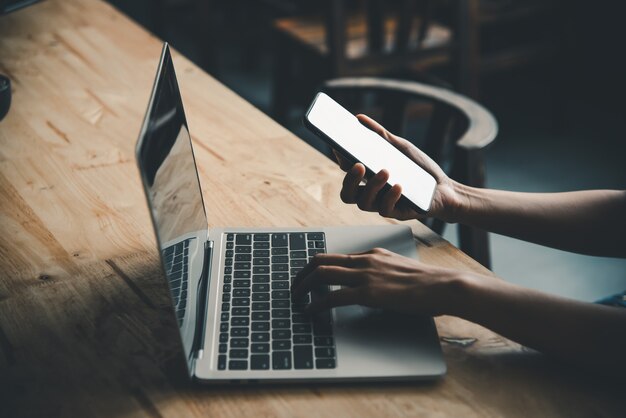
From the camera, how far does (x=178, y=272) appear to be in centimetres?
69

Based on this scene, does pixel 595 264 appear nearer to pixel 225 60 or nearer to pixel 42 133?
pixel 42 133

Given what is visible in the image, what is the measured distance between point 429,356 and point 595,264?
1.58m

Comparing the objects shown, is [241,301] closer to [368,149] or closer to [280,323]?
[280,323]

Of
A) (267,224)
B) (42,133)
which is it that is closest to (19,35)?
(42,133)

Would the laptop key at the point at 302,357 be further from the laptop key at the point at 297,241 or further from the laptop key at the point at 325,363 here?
the laptop key at the point at 297,241

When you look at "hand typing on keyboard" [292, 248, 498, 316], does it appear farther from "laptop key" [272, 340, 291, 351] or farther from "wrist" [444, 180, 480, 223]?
"wrist" [444, 180, 480, 223]

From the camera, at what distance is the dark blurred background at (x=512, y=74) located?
2090 mm

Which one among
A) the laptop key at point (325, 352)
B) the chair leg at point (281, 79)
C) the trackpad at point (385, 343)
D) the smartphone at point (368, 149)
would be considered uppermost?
the smartphone at point (368, 149)

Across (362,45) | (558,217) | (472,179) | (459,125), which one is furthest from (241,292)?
(362,45)

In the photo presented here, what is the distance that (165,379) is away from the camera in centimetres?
68

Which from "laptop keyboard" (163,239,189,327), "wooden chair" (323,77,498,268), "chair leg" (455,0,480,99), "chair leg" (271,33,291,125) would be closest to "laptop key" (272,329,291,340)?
"laptop keyboard" (163,239,189,327)

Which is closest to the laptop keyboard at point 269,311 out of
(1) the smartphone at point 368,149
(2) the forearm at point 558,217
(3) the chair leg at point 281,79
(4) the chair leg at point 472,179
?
(1) the smartphone at point 368,149

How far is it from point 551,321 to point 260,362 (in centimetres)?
32

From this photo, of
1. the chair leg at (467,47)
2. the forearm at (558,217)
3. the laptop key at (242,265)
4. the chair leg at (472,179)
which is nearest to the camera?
the laptop key at (242,265)
